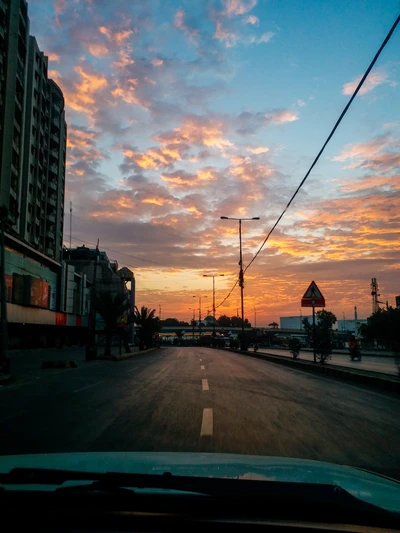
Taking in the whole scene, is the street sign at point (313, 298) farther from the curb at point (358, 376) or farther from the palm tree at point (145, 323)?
the palm tree at point (145, 323)

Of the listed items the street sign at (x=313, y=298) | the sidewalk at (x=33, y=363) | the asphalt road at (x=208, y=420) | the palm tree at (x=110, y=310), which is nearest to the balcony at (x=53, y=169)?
the sidewalk at (x=33, y=363)

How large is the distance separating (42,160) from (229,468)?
206 feet

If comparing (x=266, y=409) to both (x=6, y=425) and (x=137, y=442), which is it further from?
(x=6, y=425)

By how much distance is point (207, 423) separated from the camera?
8.25 meters

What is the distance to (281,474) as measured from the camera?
3420 mm

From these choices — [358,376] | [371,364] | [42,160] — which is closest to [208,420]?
[358,376]

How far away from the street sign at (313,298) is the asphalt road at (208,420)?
262 inches

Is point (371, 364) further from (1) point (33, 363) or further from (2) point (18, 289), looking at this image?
(2) point (18, 289)

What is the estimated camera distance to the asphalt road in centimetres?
646

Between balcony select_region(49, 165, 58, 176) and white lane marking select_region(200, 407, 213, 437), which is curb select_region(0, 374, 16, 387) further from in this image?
balcony select_region(49, 165, 58, 176)

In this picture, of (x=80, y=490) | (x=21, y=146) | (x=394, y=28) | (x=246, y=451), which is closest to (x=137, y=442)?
(x=246, y=451)

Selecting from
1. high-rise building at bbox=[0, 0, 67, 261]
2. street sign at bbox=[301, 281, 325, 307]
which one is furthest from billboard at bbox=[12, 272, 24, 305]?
street sign at bbox=[301, 281, 325, 307]

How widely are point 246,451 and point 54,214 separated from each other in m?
64.8

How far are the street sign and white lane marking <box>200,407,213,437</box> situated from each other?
12112 mm
